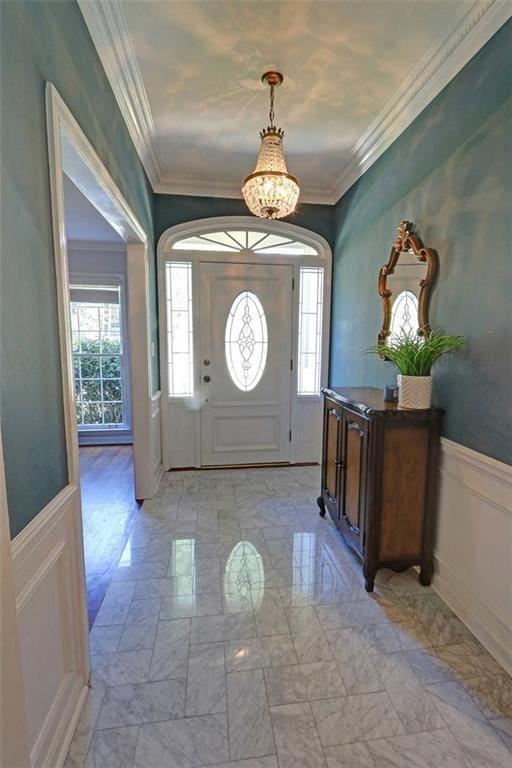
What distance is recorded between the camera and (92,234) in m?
4.23

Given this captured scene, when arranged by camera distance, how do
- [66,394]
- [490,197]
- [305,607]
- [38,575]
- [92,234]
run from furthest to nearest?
[92,234]
[305,607]
[490,197]
[66,394]
[38,575]

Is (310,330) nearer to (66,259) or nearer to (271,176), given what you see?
(271,176)

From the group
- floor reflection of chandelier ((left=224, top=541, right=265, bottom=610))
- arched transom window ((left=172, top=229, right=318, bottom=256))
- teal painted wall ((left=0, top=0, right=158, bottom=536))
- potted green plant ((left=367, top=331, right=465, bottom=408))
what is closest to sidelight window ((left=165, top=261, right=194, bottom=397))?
arched transom window ((left=172, top=229, right=318, bottom=256))

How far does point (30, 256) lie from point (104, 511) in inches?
94.4

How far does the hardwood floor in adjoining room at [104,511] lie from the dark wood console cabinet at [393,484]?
1.53 meters

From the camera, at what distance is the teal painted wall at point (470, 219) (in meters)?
1.54

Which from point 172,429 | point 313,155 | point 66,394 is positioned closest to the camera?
point 66,394

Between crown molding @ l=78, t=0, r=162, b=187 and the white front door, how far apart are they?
1.25 m

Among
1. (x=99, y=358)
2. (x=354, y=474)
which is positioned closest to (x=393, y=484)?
(x=354, y=474)

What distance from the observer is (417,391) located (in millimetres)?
1896

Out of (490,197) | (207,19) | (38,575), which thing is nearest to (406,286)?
(490,197)

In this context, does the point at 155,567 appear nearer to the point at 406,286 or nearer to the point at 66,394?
the point at 66,394

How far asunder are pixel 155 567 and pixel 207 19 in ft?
9.58

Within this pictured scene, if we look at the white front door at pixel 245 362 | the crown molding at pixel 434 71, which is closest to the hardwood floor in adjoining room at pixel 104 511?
the white front door at pixel 245 362
